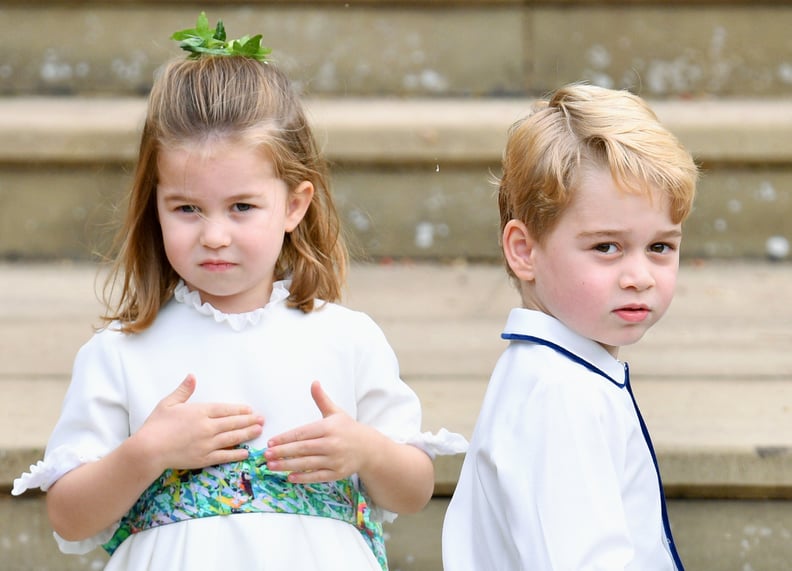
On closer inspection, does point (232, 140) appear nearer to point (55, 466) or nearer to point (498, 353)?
point (55, 466)

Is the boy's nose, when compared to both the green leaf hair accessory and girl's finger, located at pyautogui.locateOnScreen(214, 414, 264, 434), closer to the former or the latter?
girl's finger, located at pyautogui.locateOnScreen(214, 414, 264, 434)

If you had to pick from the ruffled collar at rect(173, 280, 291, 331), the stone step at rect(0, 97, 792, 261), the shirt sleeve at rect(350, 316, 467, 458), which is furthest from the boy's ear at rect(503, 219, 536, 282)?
the stone step at rect(0, 97, 792, 261)

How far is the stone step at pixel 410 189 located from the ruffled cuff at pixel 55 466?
156 cm

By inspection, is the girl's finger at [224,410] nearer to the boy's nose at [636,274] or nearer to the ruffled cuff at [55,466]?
the ruffled cuff at [55,466]

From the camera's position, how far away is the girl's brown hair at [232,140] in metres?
1.83

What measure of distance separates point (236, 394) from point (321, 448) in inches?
7.1

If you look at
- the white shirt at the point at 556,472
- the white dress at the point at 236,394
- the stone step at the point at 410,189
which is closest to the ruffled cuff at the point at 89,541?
the white dress at the point at 236,394

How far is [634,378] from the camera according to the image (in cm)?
260

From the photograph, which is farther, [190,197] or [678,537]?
[678,537]

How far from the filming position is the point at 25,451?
2215 millimetres

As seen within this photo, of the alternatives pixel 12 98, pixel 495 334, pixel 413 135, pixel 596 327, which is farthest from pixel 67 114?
pixel 596 327

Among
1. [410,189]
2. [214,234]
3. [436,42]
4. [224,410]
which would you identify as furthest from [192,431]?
[436,42]

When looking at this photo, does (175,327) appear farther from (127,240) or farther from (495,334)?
(495,334)

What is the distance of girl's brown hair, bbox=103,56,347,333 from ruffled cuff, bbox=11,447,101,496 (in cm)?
21
